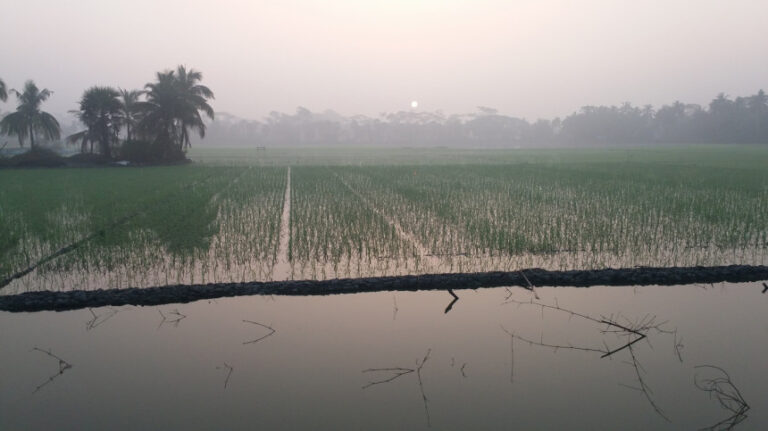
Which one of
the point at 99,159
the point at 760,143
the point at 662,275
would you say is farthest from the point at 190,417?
the point at 760,143

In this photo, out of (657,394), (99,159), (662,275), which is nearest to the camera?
(657,394)

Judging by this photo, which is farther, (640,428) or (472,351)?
(472,351)

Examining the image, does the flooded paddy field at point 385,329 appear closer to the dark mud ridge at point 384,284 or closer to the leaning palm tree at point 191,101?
the dark mud ridge at point 384,284

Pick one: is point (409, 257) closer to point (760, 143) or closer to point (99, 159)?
point (99, 159)

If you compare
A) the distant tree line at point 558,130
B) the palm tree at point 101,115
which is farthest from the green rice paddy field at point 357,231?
the distant tree line at point 558,130

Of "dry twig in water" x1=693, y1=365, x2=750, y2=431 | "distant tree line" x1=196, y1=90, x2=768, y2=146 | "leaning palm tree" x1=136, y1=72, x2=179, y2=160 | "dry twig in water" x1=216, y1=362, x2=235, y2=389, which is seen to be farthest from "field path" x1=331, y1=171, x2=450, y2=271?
"distant tree line" x1=196, y1=90, x2=768, y2=146

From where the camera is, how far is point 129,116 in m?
26.7

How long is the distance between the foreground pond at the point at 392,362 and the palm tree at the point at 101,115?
23632mm

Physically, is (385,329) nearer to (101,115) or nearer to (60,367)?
(60,367)

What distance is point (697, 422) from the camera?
109 inches

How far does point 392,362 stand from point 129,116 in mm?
27435

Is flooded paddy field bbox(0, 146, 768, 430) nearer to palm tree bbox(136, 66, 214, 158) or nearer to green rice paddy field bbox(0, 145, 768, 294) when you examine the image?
green rice paddy field bbox(0, 145, 768, 294)

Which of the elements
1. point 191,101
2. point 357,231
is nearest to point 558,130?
point 191,101

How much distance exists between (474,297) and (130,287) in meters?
3.25
